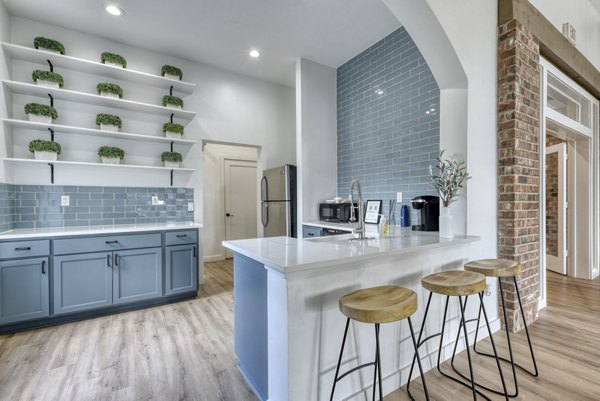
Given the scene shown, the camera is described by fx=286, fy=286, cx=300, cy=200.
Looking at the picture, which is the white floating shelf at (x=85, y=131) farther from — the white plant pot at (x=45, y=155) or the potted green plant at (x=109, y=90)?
the potted green plant at (x=109, y=90)

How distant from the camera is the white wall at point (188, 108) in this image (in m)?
3.21

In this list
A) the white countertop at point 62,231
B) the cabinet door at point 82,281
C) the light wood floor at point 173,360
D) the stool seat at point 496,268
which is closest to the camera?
the light wood floor at point 173,360

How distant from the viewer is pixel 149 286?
3.13 m

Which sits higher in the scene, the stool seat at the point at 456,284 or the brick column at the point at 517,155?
the brick column at the point at 517,155

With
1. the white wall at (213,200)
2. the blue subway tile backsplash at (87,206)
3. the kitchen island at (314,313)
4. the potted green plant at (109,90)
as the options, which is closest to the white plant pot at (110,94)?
the potted green plant at (109,90)

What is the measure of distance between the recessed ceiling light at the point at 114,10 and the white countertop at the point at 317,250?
292 centimetres

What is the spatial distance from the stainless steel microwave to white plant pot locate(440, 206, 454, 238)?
1.44 m

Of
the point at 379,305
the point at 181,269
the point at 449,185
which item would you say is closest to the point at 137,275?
the point at 181,269

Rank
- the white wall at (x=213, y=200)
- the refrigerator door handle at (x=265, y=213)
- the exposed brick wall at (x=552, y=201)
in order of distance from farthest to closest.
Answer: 1. the white wall at (x=213, y=200)
2. the refrigerator door handle at (x=265, y=213)
3. the exposed brick wall at (x=552, y=201)

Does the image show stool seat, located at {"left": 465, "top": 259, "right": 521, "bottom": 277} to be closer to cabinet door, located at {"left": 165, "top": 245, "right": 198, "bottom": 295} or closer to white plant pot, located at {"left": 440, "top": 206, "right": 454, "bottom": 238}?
white plant pot, located at {"left": 440, "top": 206, "right": 454, "bottom": 238}

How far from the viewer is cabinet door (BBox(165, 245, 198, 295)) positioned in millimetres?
3246

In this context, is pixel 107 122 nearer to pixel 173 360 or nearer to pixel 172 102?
pixel 172 102

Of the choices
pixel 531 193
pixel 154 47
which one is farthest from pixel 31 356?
pixel 531 193

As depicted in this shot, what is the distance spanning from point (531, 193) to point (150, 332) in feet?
12.0
